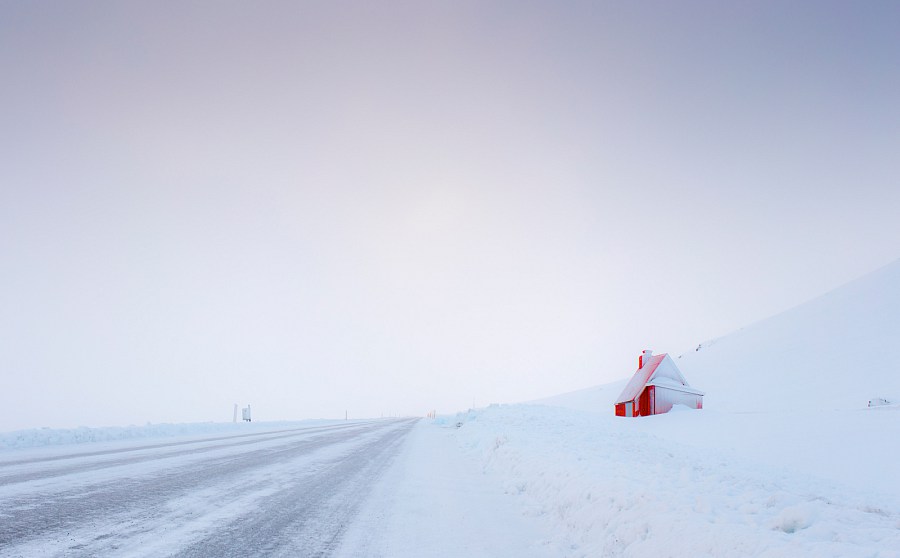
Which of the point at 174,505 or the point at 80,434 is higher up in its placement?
the point at 174,505

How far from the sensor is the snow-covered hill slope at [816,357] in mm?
41594

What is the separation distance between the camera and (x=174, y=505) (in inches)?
234

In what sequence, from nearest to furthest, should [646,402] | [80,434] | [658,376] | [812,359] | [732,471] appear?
1. [732,471]
2. [80,434]
3. [646,402]
4. [658,376]
5. [812,359]

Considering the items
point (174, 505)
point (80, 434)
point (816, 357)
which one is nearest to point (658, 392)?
point (816, 357)

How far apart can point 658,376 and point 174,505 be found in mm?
39055


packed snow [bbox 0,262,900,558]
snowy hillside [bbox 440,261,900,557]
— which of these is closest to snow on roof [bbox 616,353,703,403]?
snowy hillside [bbox 440,261,900,557]

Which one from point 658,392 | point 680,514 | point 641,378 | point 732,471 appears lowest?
point 732,471

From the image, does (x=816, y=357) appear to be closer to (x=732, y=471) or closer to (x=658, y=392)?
(x=658, y=392)

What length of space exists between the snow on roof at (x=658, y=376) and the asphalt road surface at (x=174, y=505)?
109ft

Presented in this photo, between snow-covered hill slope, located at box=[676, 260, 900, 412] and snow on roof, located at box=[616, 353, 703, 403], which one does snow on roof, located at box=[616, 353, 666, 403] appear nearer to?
snow on roof, located at box=[616, 353, 703, 403]

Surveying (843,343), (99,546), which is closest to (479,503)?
(99,546)

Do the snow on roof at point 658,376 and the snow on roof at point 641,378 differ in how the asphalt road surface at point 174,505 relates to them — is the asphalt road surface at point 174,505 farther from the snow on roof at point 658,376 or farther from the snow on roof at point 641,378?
the snow on roof at point 641,378

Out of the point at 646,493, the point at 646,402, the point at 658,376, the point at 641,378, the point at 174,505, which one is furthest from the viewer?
the point at 641,378

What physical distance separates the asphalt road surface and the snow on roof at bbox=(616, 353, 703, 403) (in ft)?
109
